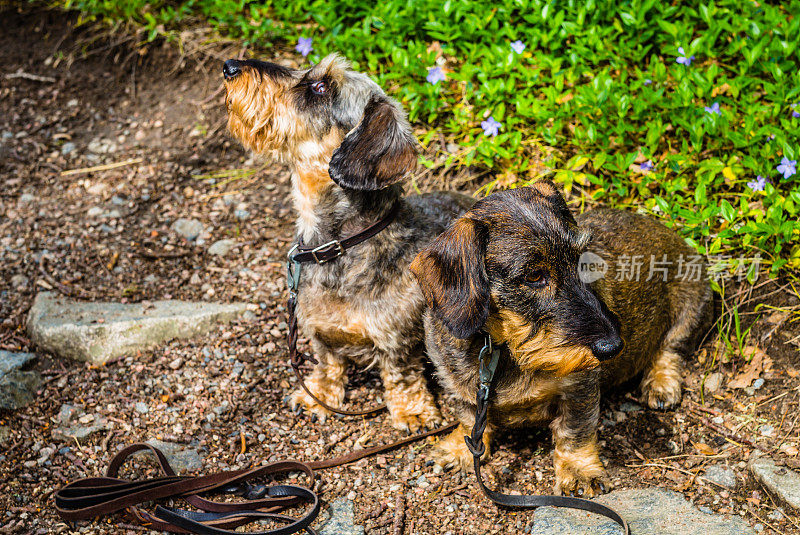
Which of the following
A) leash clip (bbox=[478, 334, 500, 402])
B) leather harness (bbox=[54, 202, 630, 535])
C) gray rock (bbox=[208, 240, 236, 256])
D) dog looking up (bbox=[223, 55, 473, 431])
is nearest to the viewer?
leash clip (bbox=[478, 334, 500, 402])

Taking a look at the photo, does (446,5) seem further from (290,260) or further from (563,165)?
(290,260)

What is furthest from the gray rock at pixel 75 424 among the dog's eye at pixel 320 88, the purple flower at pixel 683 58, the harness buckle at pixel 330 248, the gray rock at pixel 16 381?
the purple flower at pixel 683 58

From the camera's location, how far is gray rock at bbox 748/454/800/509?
3.71 meters

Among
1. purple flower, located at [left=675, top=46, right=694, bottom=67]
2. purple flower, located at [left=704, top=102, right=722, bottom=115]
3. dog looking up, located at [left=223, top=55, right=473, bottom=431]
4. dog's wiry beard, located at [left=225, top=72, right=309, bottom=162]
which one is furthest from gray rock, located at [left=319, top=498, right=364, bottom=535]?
purple flower, located at [left=675, top=46, right=694, bottom=67]

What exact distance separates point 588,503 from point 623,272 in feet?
4.44

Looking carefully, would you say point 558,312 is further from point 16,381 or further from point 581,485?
point 16,381

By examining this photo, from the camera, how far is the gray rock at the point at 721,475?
13.1 feet

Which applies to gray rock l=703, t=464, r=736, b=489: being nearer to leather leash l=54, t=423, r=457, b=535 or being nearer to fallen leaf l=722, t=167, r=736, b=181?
fallen leaf l=722, t=167, r=736, b=181

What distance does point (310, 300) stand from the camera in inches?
176

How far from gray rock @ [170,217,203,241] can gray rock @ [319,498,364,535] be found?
10.2ft

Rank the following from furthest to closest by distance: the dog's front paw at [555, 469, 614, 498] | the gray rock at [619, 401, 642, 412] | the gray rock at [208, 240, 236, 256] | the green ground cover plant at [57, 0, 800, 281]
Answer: the gray rock at [208, 240, 236, 256] < the green ground cover plant at [57, 0, 800, 281] < the gray rock at [619, 401, 642, 412] < the dog's front paw at [555, 469, 614, 498]

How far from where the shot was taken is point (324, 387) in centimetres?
486

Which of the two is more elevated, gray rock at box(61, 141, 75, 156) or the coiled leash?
the coiled leash

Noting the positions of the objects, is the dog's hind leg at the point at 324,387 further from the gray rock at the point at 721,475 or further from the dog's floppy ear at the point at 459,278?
the gray rock at the point at 721,475
